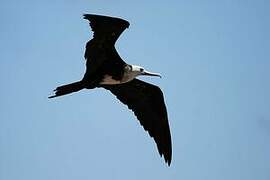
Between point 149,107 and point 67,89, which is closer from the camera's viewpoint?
point 67,89

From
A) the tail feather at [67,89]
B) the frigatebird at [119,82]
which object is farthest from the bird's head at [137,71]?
the tail feather at [67,89]

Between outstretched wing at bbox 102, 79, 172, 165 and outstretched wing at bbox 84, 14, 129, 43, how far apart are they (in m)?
1.87

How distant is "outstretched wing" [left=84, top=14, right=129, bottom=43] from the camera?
33.9 ft

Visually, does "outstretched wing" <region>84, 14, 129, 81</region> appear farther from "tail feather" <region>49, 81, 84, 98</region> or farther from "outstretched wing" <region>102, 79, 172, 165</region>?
"outstretched wing" <region>102, 79, 172, 165</region>

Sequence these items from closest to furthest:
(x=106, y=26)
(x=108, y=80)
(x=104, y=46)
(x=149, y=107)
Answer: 1. (x=106, y=26)
2. (x=104, y=46)
3. (x=108, y=80)
4. (x=149, y=107)

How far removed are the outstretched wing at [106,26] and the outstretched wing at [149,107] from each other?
1874 mm

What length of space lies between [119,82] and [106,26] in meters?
1.32

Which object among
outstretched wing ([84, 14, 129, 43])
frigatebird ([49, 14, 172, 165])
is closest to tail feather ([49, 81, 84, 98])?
frigatebird ([49, 14, 172, 165])

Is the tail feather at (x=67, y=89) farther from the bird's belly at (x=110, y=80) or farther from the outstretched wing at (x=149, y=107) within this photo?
the outstretched wing at (x=149, y=107)

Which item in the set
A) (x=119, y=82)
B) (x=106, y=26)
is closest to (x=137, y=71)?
(x=119, y=82)

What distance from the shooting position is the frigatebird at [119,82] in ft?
34.7

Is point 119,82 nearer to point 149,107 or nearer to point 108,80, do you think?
point 108,80

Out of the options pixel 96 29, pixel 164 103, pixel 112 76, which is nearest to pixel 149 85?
pixel 164 103

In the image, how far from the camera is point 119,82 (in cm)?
1148
